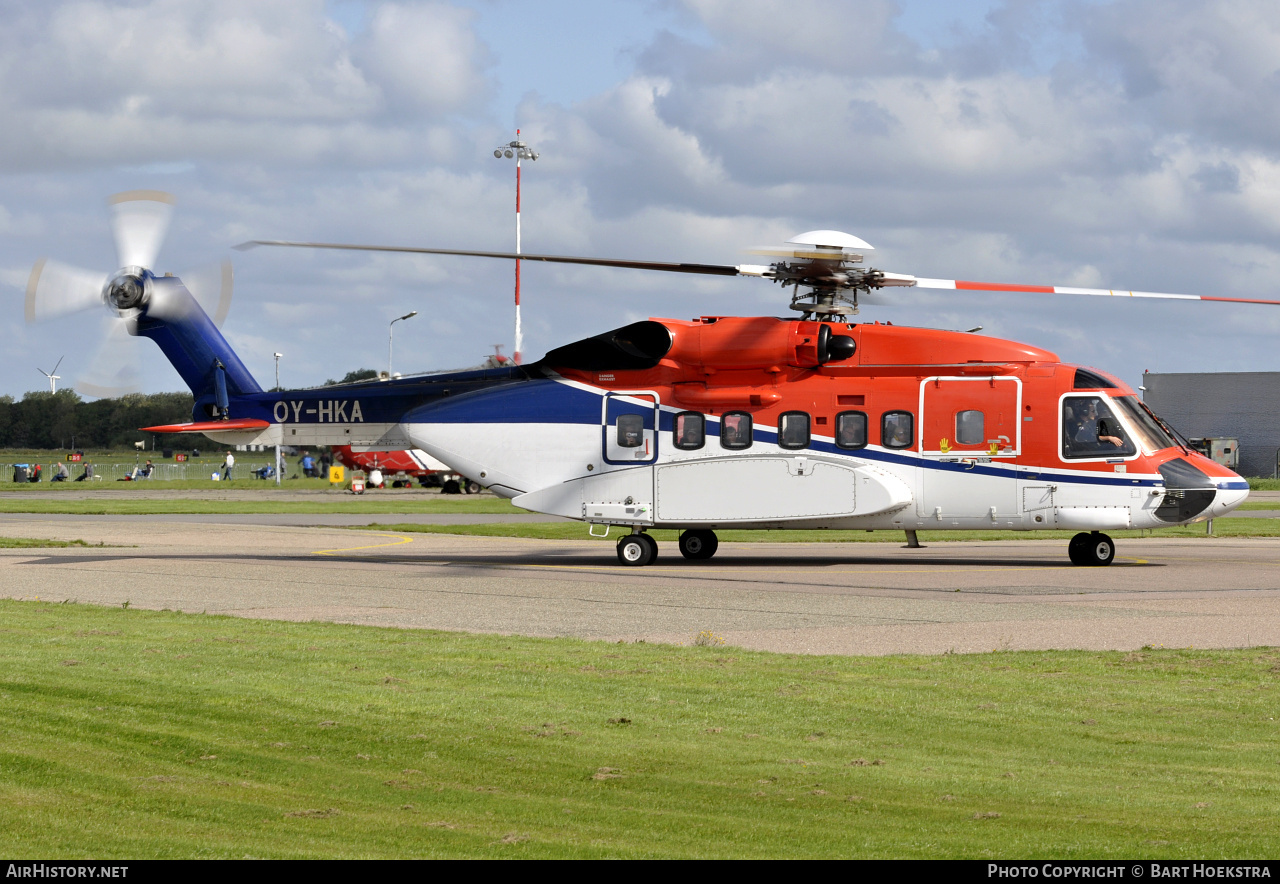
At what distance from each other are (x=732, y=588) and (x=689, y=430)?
15.6ft

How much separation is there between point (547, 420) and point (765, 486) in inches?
171

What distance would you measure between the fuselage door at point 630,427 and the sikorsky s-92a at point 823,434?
1.0 inches

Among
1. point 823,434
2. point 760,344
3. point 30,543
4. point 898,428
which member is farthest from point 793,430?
point 30,543

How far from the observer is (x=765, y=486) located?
23.1m

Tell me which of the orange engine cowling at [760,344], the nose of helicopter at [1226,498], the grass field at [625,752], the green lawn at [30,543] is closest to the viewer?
the grass field at [625,752]

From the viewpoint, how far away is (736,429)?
23328 mm

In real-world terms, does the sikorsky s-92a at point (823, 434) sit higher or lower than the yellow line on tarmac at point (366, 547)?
higher

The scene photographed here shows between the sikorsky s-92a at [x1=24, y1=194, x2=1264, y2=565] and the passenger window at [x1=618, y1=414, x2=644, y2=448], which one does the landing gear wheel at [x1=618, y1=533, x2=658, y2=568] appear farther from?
the passenger window at [x1=618, y1=414, x2=644, y2=448]

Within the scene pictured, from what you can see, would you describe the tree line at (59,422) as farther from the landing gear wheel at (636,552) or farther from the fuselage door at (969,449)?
the fuselage door at (969,449)

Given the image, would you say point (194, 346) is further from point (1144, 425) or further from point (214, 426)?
point (1144, 425)

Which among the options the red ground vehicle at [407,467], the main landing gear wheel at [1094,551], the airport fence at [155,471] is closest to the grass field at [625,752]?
the main landing gear wheel at [1094,551]

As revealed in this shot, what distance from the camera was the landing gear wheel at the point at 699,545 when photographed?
25.3 m

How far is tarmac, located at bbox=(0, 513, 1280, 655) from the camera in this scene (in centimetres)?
1448

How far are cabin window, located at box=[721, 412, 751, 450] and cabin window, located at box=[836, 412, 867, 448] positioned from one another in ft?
5.34
